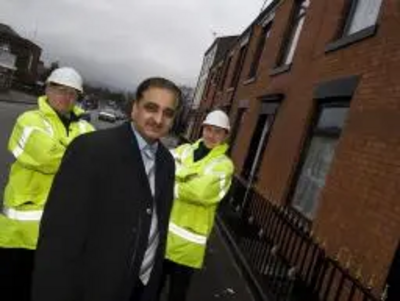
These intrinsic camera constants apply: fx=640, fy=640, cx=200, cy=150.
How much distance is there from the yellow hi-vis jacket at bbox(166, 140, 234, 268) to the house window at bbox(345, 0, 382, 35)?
485cm

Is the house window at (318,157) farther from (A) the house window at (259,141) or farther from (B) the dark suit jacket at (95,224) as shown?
(B) the dark suit jacket at (95,224)

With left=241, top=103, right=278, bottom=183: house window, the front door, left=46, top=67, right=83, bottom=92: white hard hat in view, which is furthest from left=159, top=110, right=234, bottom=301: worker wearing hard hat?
left=241, top=103, right=278, bottom=183: house window

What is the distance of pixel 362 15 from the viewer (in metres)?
9.86

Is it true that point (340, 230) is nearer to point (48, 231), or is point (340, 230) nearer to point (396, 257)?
point (396, 257)

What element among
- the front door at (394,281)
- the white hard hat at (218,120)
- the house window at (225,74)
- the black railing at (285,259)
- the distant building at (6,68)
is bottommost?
the distant building at (6,68)

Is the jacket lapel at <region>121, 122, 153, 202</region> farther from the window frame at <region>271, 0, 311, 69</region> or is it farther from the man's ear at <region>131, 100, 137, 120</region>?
→ the window frame at <region>271, 0, 311, 69</region>

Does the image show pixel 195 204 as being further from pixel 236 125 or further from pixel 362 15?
pixel 236 125

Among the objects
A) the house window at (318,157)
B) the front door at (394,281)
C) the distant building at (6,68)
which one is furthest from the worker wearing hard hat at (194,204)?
the distant building at (6,68)

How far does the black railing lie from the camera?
664 centimetres

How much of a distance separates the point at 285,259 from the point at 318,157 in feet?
8.05

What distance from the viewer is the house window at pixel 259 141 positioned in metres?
14.7

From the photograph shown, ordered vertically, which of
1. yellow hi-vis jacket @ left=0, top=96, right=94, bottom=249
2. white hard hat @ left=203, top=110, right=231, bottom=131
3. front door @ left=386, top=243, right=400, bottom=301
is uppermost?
white hard hat @ left=203, top=110, right=231, bottom=131

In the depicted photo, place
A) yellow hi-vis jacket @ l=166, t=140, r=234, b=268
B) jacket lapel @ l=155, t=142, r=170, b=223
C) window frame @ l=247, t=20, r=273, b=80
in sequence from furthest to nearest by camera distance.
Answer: window frame @ l=247, t=20, r=273, b=80 → yellow hi-vis jacket @ l=166, t=140, r=234, b=268 → jacket lapel @ l=155, t=142, r=170, b=223

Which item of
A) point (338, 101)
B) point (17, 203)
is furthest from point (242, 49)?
point (17, 203)
